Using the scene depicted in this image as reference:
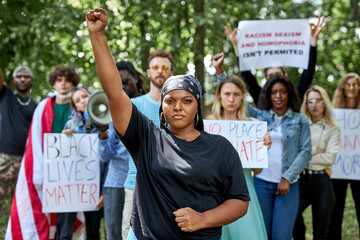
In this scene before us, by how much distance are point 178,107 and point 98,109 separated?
2.28 metres

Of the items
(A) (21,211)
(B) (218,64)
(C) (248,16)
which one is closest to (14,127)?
(A) (21,211)

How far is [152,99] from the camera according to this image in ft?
12.9

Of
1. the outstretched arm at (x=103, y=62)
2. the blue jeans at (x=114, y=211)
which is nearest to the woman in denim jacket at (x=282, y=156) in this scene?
the blue jeans at (x=114, y=211)

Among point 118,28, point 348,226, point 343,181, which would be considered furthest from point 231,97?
point 118,28

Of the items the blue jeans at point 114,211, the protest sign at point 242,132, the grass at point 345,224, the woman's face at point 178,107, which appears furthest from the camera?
the grass at point 345,224

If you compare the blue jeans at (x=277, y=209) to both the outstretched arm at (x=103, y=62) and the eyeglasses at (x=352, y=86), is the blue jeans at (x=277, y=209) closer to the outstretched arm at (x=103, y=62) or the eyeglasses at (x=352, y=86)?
the eyeglasses at (x=352, y=86)

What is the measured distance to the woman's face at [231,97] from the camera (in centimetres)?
394

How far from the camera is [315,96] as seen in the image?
5.08m

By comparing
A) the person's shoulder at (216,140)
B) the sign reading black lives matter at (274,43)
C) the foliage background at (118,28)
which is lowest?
the person's shoulder at (216,140)

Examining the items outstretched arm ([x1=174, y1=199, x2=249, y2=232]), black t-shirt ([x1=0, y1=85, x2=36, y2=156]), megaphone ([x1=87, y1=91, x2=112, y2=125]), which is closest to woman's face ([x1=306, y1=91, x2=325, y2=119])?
megaphone ([x1=87, y1=91, x2=112, y2=125])

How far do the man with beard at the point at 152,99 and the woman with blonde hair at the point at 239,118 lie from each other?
0.54 metres

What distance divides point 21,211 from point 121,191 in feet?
4.68

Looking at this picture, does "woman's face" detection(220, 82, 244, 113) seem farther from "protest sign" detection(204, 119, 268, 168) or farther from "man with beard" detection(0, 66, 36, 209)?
"man with beard" detection(0, 66, 36, 209)

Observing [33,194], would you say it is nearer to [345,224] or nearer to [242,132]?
[242,132]
